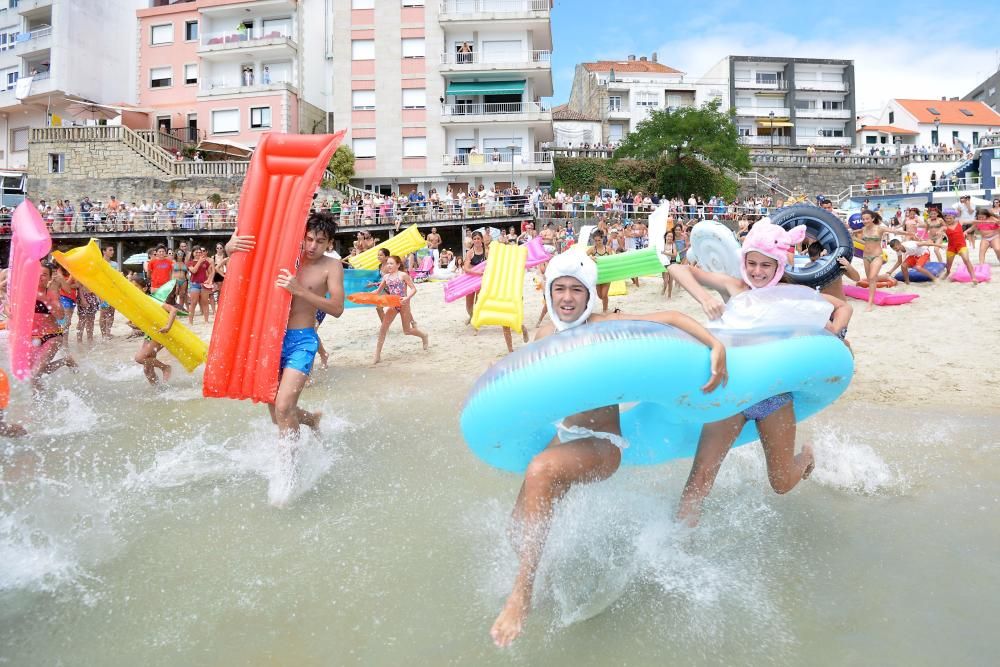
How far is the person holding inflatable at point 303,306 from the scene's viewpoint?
4.20 metres

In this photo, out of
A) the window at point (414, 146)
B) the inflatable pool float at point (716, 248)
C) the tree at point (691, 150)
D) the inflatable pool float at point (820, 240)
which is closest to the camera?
the inflatable pool float at point (716, 248)

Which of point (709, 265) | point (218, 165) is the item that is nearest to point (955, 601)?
point (709, 265)

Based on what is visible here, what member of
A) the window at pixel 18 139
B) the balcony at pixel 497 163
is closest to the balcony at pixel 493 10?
the balcony at pixel 497 163

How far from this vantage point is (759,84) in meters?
49.4

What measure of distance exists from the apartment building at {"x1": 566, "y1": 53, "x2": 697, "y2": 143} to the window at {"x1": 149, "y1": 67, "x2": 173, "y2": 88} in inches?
918

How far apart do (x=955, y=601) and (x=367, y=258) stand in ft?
31.8

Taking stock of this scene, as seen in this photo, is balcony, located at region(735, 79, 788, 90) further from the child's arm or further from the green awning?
the child's arm

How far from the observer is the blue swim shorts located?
14.2 ft

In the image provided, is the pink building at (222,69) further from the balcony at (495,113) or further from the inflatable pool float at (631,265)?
the inflatable pool float at (631,265)

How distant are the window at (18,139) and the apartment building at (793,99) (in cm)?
4224

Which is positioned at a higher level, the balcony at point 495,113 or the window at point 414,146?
the balcony at point 495,113

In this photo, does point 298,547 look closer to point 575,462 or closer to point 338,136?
point 575,462

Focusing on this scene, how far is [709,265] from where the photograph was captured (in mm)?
3740

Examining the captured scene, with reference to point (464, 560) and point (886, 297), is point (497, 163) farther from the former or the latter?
point (464, 560)
